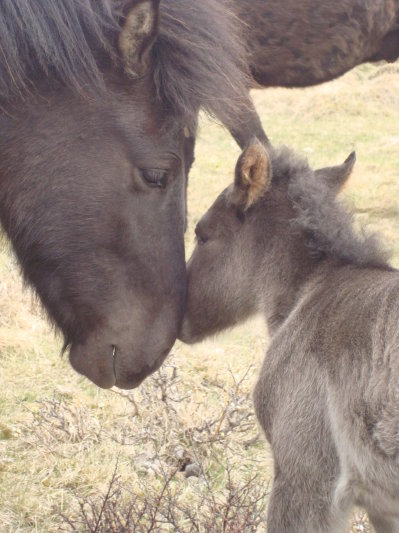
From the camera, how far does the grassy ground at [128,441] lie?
A: 3568mm

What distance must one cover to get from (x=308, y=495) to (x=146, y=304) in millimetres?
885

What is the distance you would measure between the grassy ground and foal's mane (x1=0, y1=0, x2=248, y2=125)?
2.30 ft

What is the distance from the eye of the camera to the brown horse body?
17.0 feet

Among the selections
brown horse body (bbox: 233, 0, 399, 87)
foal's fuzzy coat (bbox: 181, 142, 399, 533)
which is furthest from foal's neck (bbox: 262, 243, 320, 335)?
brown horse body (bbox: 233, 0, 399, 87)

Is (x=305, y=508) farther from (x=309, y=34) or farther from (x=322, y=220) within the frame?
(x=309, y=34)

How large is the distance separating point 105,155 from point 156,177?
0.67ft

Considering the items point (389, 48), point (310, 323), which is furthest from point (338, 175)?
point (389, 48)

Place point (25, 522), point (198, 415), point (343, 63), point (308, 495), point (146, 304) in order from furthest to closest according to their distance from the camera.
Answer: point (343, 63)
point (198, 415)
point (25, 522)
point (146, 304)
point (308, 495)

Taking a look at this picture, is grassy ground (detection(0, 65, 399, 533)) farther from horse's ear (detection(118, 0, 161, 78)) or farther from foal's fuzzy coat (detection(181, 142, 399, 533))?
horse's ear (detection(118, 0, 161, 78))

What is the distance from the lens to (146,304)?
10.2 ft

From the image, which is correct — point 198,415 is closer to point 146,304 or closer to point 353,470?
point 146,304

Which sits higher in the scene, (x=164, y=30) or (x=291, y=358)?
(x=164, y=30)

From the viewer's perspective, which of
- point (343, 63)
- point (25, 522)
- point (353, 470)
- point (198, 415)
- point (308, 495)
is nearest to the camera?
point (353, 470)

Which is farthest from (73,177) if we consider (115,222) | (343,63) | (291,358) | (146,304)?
(343,63)
